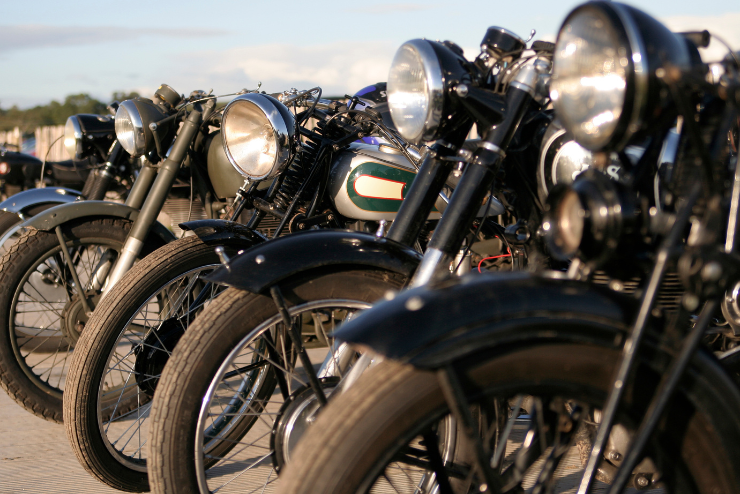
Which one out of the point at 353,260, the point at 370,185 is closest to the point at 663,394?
the point at 353,260

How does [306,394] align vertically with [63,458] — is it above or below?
above

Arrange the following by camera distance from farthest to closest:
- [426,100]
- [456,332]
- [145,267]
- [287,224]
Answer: [287,224] → [145,267] → [426,100] → [456,332]

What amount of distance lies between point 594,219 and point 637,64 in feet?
0.90

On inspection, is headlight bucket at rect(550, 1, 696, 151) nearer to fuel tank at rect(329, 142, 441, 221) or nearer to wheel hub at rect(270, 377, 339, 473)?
wheel hub at rect(270, 377, 339, 473)

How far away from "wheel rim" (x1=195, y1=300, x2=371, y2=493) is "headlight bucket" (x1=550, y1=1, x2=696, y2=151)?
80 cm

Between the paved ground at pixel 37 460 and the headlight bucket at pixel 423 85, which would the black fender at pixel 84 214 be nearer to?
the paved ground at pixel 37 460

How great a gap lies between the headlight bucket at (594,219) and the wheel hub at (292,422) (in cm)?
79

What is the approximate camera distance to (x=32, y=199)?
12.3 feet

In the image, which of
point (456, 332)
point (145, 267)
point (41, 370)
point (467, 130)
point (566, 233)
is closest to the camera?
point (456, 332)

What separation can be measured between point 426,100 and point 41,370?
3365mm

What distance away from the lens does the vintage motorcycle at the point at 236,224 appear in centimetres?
245

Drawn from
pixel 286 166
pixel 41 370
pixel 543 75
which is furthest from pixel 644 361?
pixel 41 370

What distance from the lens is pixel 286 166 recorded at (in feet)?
8.84

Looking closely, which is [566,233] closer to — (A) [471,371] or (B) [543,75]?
(A) [471,371]
